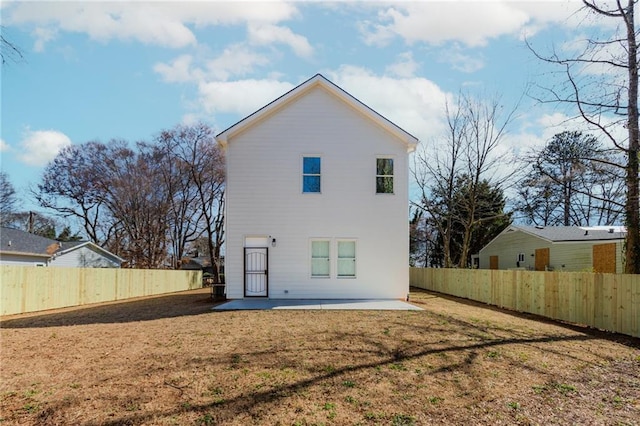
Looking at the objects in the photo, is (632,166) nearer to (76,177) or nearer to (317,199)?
(317,199)

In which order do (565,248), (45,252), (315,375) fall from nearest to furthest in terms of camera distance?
(315,375) → (565,248) → (45,252)

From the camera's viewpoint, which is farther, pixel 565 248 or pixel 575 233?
pixel 575 233

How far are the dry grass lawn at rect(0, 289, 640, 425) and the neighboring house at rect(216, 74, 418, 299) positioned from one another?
188 inches

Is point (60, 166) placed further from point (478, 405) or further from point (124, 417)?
point (478, 405)

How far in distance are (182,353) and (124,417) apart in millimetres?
2223

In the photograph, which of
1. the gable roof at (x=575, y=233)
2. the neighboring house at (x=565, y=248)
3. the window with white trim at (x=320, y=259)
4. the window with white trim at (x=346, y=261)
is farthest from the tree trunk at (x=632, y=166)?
the gable roof at (x=575, y=233)

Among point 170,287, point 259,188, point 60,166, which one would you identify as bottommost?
point 170,287

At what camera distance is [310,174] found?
597 inches

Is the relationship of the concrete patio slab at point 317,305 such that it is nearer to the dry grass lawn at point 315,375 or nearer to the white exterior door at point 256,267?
the white exterior door at point 256,267

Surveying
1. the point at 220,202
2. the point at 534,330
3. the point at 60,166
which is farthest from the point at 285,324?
the point at 60,166

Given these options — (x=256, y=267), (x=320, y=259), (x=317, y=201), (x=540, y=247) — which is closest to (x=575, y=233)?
(x=540, y=247)

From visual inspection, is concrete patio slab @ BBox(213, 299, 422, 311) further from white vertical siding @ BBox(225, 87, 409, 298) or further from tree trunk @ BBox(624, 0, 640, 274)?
tree trunk @ BBox(624, 0, 640, 274)

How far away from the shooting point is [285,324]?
9836mm

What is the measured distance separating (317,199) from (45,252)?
20.2 meters
